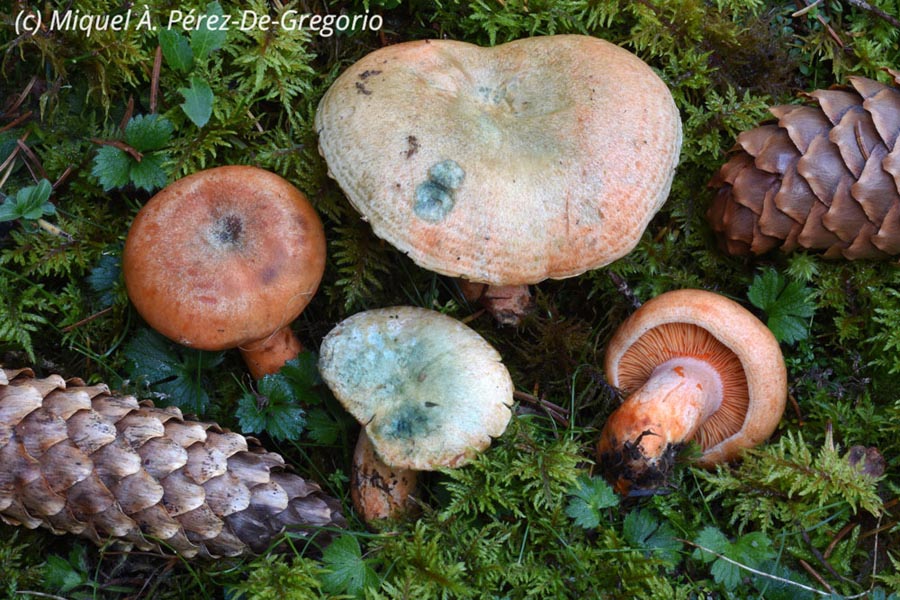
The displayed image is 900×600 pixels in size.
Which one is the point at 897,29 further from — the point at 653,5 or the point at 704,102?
the point at 653,5

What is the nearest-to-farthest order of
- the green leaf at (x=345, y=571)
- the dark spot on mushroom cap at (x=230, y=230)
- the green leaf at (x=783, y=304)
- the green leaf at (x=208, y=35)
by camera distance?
the green leaf at (x=345, y=571) → the dark spot on mushroom cap at (x=230, y=230) → the green leaf at (x=208, y=35) → the green leaf at (x=783, y=304)

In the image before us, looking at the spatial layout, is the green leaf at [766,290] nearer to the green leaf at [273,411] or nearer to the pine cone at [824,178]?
the pine cone at [824,178]

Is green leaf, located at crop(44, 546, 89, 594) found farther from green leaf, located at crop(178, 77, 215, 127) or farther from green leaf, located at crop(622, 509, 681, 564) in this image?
green leaf, located at crop(622, 509, 681, 564)

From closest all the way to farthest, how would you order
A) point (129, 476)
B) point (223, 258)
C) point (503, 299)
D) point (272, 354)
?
point (129, 476)
point (223, 258)
point (272, 354)
point (503, 299)

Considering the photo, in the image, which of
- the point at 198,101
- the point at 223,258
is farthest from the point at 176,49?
the point at 223,258

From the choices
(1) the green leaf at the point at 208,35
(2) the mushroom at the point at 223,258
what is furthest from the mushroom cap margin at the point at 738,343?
(1) the green leaf at the point at 208,35

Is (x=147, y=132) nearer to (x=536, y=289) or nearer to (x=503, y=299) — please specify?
(x=503, y=299)
